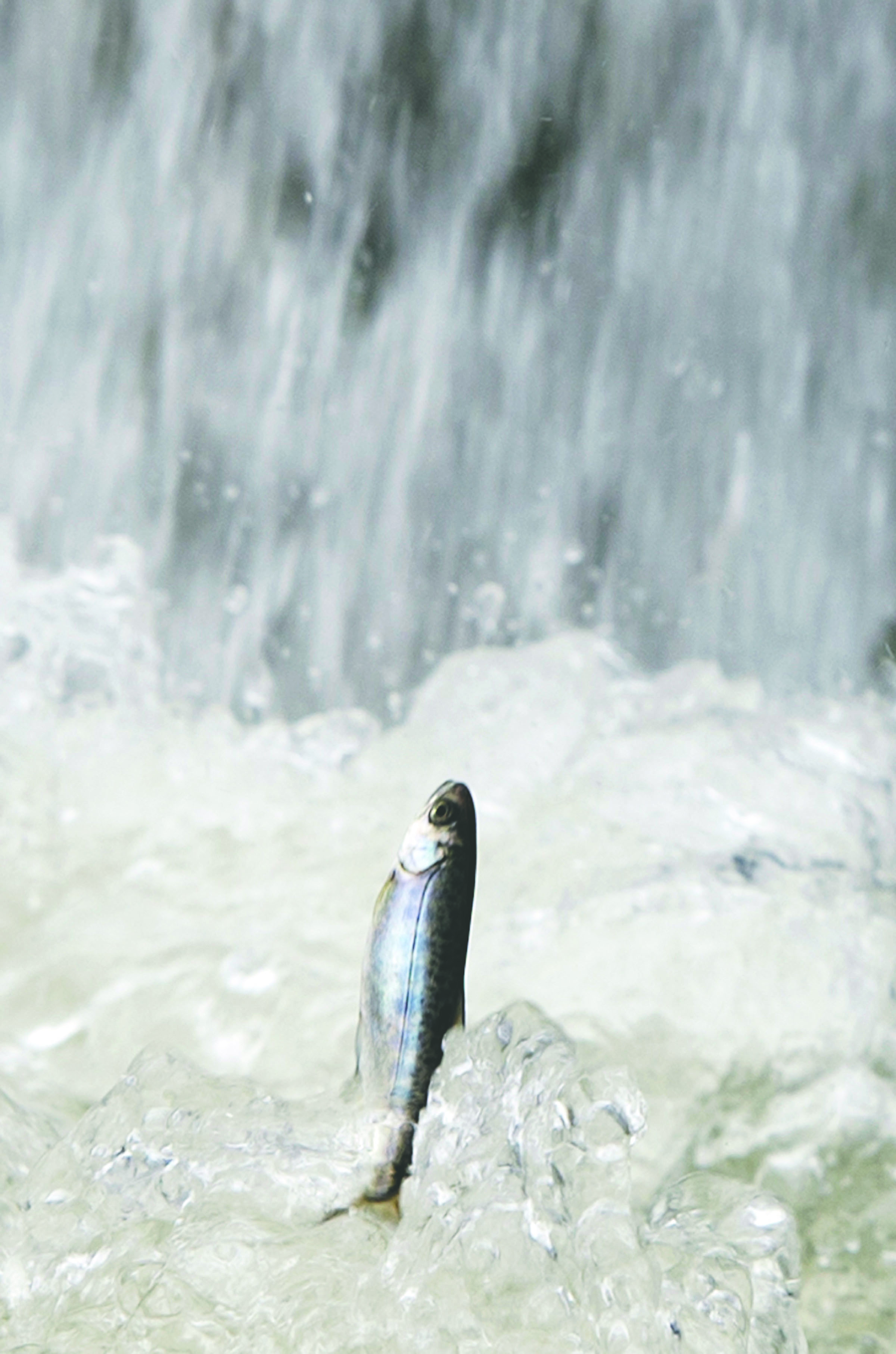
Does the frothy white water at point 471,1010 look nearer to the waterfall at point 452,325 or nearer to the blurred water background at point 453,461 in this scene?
the blurred water background at point 453,461

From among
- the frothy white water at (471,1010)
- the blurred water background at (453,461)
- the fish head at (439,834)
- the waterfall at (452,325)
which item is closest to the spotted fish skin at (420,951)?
the fish head at (439,834)

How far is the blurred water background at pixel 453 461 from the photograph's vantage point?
4082 mm

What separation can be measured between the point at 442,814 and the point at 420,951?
169 mm

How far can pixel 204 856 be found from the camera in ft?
13.1

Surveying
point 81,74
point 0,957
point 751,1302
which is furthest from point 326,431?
point 751,1302

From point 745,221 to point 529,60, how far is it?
1.25 metres

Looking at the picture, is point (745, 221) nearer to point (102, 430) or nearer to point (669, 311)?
point (669, 311)

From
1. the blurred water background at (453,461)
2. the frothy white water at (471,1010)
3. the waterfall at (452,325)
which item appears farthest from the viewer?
the waterfall at (452,325)

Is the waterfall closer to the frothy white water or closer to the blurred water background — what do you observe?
the blurred water background

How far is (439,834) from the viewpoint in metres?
1.45

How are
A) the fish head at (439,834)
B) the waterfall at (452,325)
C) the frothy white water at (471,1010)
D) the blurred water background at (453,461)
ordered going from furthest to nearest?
the waterfall at (452,325) → the blurred water background at (453,461) → the frothy white water at (471,1010) → the fish head at (439,834)

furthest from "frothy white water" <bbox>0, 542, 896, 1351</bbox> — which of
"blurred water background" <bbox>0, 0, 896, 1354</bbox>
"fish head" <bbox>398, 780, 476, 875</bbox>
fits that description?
"fish head" <bbox>398, 780, 476, 875</bbox>

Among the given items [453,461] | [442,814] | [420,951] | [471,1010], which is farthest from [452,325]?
[420,951]

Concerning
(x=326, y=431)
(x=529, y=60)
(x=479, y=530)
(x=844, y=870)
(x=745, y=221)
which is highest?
(x=529, y=60)
